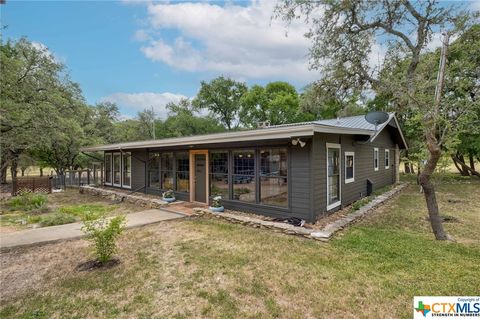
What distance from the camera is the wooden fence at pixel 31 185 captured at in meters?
11.8

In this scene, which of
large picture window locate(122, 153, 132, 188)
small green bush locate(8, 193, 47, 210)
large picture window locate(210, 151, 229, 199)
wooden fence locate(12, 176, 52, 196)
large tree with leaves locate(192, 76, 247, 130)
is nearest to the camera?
large picture window locate(210, 151, 229, 199)

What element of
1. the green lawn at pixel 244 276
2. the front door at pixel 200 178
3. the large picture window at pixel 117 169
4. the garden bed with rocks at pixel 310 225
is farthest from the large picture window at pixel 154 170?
the green lawn at pixel 244 276

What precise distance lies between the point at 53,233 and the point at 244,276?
4.88 meters

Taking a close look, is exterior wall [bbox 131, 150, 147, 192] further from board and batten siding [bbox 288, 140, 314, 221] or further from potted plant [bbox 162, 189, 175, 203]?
board and batten siding [bbox 288, 140, 314, 221]

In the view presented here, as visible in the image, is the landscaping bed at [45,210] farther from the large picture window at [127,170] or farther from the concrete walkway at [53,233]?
the large picture window at [127,170]

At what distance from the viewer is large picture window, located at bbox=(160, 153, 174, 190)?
10.0 metres

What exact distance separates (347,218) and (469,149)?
14.7 metres

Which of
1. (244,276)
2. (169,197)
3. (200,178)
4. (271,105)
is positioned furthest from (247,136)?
(271,105)

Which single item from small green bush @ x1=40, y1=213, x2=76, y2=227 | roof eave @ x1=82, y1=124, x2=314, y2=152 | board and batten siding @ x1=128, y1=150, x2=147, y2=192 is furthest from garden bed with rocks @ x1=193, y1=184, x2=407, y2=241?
board and batten siding @ x1=128, y1=150, x2=147, y2=192

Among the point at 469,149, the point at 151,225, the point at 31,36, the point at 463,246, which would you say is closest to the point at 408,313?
the point at 463,246

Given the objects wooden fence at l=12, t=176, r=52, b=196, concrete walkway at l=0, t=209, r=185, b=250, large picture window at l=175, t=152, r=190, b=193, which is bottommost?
concrete walkway at l=0, t=209, r=185, b=250

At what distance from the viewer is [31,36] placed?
11812mm

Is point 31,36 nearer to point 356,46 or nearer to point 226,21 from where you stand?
point 226,21

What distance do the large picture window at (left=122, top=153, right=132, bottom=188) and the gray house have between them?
804 millimetres
